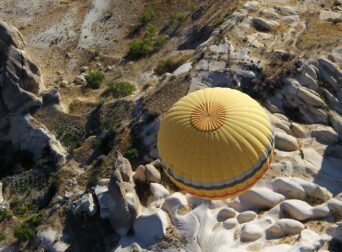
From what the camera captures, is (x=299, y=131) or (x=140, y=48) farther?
(x=140, y=48)

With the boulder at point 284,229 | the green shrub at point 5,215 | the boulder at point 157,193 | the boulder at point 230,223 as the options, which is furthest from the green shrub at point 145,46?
the boulder at point 284,229

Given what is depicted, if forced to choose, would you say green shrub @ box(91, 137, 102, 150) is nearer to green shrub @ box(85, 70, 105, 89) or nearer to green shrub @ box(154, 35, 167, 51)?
green shrub @ box(85, 70, 105, 89)

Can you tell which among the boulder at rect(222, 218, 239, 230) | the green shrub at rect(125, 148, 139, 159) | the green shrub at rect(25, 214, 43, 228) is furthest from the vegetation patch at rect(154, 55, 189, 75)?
the boulder at rect(222, 218, 239, 230)

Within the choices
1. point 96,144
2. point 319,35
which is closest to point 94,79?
point 96,144

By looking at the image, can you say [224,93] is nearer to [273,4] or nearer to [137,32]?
[273,4]

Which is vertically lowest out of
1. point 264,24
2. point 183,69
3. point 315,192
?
point 315,192

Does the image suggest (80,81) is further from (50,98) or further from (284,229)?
(284,229)

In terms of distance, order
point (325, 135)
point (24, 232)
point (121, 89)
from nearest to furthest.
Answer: point (24, 232) < point (325, 135) < point (121, 89)
